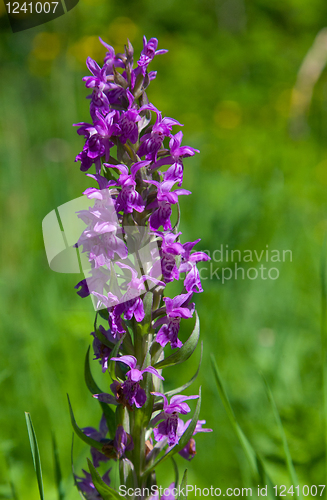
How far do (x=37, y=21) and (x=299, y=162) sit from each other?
15.4 ft

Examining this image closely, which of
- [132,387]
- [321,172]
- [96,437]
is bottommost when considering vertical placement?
[321,172]

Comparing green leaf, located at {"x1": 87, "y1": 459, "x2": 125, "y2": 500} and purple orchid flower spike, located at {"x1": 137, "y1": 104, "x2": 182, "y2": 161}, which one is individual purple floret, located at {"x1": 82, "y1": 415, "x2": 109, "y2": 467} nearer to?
green leaf, located at {"x1": 87, "y1": 459, "x2": 125, "y2": 500}

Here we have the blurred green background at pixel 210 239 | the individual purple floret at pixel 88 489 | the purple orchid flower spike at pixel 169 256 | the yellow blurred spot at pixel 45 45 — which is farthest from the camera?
the yellow blurred spot at pixel 45 45

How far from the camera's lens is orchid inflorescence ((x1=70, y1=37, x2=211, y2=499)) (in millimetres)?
1224

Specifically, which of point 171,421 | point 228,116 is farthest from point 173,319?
point 228,116

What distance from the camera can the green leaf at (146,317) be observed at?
1224 millimetres

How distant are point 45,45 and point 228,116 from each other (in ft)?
9.70

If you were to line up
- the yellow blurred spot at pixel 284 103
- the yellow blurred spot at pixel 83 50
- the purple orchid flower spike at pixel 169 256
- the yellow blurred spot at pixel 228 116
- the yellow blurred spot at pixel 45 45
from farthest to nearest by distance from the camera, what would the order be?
the yellow blurred spot at pixel 284 103 < the yellow blurred spot at pixel 228 116 < the yellow blurred spot at pixel 45 45 < the yellow blurred spot at pixel 83 50 < the purple orchid flower spike at pixel 169 256

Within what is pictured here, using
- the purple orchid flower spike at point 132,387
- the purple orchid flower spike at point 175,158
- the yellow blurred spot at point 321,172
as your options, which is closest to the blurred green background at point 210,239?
the yellow blurred spot at point 321,172

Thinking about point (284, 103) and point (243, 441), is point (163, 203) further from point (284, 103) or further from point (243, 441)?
Answer: point (284, 103)

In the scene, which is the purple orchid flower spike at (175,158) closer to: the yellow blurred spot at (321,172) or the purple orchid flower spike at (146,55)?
the purple orchid flower spike at (146,55)

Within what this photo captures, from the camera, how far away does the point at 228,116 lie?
691cm

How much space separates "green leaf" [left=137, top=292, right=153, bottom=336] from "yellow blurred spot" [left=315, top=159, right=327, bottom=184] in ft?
15.3

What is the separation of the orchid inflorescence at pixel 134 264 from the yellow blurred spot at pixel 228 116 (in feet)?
18.5
